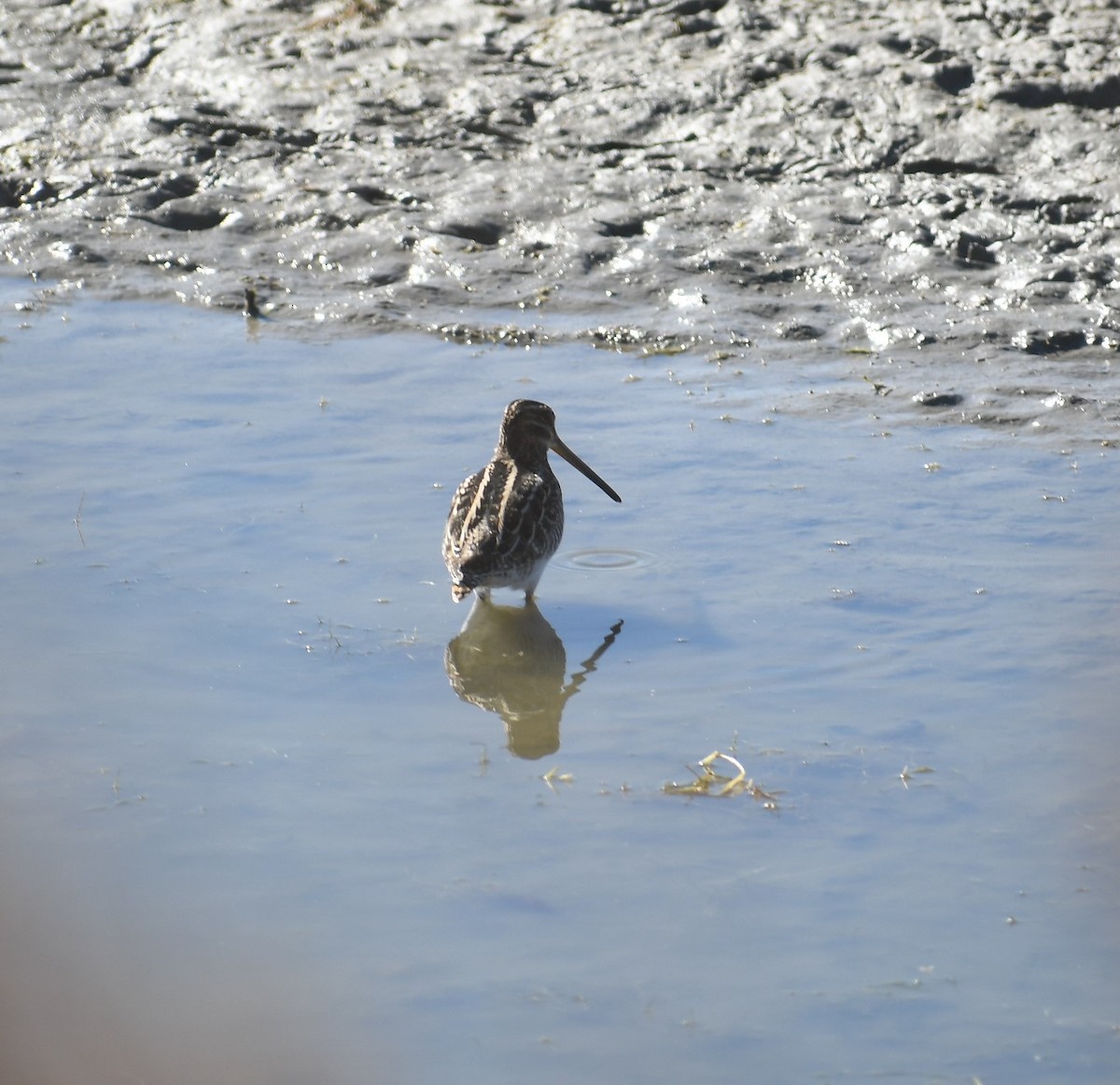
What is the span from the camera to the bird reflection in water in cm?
548

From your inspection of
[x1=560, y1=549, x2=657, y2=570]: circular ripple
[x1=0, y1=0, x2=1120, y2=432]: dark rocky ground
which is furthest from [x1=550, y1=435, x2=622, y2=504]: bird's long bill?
[x1=0, y1=0, x2=1120, y2=432]: dark rocky ground

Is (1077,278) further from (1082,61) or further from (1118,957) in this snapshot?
(1118,957)

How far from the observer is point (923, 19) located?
11328 millimetres

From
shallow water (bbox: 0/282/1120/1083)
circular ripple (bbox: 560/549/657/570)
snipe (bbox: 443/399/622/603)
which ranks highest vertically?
snipe (bbox: 443/399/622/603)

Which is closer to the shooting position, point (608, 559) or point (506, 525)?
point (506, 525)

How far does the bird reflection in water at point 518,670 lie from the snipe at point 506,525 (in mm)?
134

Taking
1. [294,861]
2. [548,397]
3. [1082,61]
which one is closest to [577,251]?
[548,397]

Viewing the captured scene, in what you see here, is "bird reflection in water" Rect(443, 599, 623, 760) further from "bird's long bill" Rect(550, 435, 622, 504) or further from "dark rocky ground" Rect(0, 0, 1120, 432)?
"dark rocky ground" Rect(0, 0, 1120, 432)

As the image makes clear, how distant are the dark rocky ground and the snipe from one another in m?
2.60

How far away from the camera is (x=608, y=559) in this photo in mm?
6797

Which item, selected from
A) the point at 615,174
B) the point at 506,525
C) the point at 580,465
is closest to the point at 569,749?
the point at 506,525

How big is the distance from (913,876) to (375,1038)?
61.8 inches

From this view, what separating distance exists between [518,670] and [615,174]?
565cm

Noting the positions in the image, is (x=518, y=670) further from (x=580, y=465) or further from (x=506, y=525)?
(x=580, y=465)
